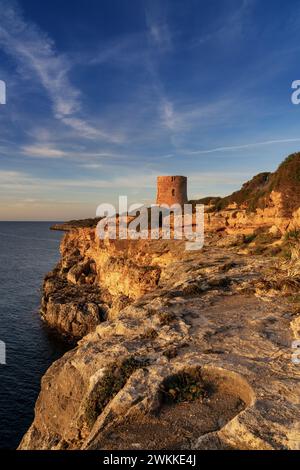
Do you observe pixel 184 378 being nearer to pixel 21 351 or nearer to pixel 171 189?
pixel 21 351

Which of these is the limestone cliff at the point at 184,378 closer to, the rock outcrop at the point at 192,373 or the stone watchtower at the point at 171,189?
the rock outcrop at the point at 192,373

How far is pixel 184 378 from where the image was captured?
860cm

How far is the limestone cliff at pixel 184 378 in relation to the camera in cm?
673

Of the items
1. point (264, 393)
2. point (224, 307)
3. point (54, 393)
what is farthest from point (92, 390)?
point (224, 307)

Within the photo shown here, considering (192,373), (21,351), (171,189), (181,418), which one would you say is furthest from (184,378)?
(171,189)

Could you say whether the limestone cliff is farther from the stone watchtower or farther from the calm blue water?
the stone watchtower

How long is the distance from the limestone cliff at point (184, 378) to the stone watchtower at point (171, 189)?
35.3m

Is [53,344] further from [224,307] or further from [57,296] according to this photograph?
[224,307]

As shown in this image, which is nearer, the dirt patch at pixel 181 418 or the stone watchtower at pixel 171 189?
the dirt patch at pixel 181 418

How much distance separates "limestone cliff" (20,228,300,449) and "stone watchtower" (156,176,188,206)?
3529 centimetres

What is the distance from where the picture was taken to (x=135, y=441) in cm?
662

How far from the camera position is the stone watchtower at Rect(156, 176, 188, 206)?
51812mm

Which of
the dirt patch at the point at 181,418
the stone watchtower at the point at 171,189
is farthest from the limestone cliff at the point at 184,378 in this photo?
the stone watchtower at the point at 171,189

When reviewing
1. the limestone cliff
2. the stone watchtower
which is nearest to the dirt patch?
the limestone cliff
